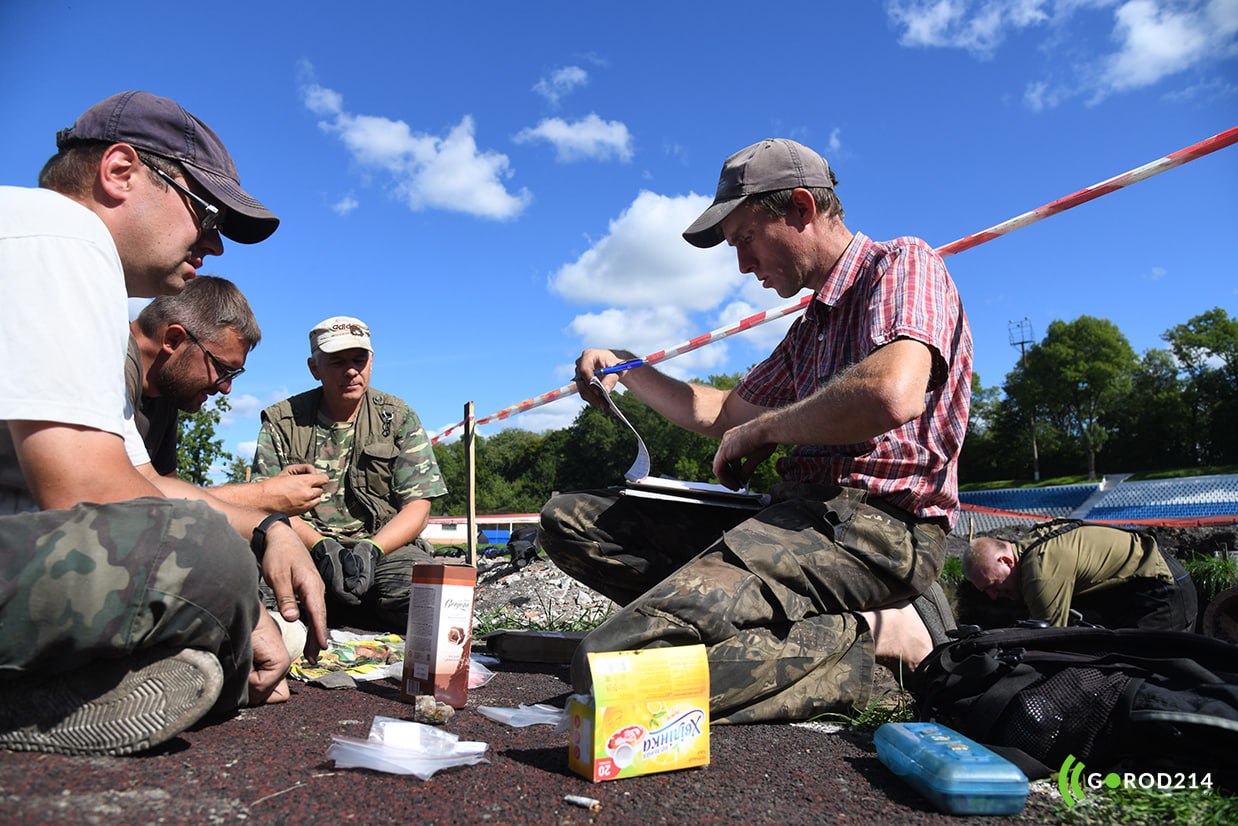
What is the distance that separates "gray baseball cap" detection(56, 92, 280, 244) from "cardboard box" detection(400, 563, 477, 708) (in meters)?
1.17

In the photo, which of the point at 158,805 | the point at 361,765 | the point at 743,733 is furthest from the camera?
the point at 743,733

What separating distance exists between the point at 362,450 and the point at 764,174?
303 centimetres

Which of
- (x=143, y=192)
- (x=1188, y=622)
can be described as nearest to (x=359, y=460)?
(x=143, y=192)

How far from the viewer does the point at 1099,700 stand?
74.7 inches

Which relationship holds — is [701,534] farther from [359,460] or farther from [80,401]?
[359,460]

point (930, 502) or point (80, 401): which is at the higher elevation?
point (80, 401)

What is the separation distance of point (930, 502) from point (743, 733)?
1.08 m

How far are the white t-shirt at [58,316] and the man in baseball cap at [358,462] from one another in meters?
3.04

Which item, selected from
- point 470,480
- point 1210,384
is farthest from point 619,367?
point 1210,384

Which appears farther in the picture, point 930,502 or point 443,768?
point 930,502

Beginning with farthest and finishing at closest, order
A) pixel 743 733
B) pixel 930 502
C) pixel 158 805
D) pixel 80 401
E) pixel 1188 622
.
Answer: pixel 1188 622 → pixel 930 502 → pixel 743 733 → pixel 80 401 → pixel 158 805

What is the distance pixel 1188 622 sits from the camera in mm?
4848

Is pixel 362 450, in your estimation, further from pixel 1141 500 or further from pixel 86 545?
pixel 1141 500

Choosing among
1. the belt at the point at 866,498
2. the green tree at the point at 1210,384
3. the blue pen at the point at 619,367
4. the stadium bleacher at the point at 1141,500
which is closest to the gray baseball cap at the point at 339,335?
the blue pen at the point at 619,367
